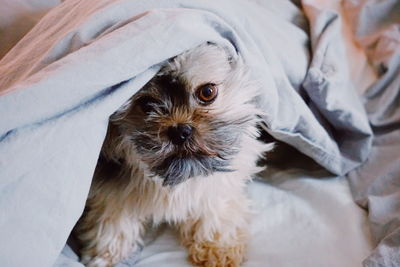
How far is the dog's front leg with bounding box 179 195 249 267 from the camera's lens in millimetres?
1004

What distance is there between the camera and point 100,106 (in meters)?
0.72

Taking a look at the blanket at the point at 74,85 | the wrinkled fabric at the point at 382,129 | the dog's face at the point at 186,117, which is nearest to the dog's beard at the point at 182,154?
the dog's face at the point at 186,117

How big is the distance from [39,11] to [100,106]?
481 millimetres

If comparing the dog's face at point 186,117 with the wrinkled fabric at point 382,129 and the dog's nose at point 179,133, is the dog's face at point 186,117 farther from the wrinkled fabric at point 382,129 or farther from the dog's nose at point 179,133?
the wrinkled fabric at point 382,129

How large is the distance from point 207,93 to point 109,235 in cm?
42

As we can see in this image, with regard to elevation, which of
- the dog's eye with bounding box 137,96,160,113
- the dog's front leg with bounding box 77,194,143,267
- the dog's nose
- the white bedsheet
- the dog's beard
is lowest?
the white bedsheet

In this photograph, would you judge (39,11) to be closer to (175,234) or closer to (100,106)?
(100,106)

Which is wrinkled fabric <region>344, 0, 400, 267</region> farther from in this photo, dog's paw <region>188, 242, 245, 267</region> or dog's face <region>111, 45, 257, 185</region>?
dog's face <region>111, 45, 257, 185</region>

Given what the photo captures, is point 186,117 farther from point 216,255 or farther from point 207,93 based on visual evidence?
point 216,255

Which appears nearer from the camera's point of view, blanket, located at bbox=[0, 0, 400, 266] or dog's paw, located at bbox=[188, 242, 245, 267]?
blanket, located at bbox=[0, 0, 400, 266]

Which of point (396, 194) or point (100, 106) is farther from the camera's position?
point (396, 194)

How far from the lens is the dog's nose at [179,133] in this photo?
2.67 ft

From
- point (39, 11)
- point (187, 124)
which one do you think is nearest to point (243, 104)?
point (187, 124)

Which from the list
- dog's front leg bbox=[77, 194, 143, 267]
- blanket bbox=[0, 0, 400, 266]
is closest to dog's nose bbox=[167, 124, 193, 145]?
blanket bbox=[0, 0, 400, 266]
